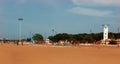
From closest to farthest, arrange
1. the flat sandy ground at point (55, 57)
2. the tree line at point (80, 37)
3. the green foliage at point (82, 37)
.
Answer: the flat sandy ground at point (55, 57)
the green foliage at point (82, 37)
the tree line at point (80, 37)

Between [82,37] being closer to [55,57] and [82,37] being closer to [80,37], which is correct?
[80,37]

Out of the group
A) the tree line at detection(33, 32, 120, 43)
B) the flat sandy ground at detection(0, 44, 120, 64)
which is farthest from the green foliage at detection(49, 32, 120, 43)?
the flat sandy ground at detection(0, 44, 120, 64)

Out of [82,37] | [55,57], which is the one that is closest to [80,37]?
[82,37]

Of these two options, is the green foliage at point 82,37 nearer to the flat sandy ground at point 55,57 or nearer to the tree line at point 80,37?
the tree line at point 80,37

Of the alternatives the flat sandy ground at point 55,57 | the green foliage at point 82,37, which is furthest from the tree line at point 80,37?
the flat sandy ground at point 55,57

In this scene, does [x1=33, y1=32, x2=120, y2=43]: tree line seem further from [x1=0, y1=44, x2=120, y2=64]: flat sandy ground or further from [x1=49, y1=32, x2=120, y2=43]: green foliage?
[x1=0, y1=44, x2=120, y2=64]: flat sandy ground

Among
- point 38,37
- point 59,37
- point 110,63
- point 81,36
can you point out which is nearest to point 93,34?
point 81,36

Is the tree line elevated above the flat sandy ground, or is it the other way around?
the tree line

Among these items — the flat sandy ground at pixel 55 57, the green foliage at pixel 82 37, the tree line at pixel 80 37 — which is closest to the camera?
the flat sandy ground at pixel 55 57

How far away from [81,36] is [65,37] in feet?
19.7

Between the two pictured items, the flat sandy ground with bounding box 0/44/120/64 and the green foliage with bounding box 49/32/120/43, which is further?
the green foliage with bounding box 49/32/120/43

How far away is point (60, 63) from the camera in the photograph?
11852mm

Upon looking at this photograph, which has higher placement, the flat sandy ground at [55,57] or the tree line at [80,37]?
the tree line at [80,37]

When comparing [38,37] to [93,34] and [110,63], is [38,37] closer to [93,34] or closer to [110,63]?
[93,34]
